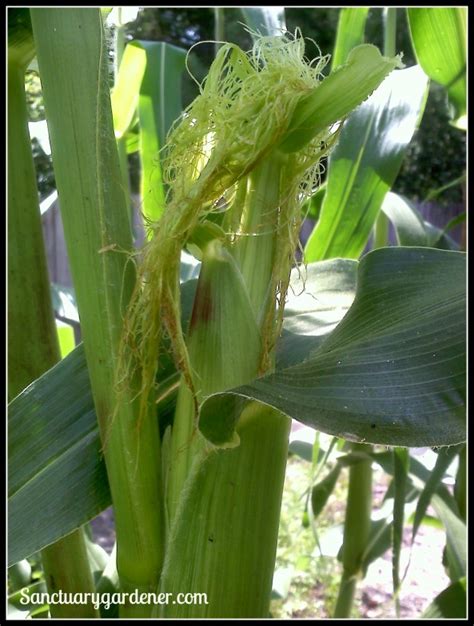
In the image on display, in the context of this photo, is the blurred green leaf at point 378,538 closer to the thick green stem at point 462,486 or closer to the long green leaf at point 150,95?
the thick green stem at point 462,486

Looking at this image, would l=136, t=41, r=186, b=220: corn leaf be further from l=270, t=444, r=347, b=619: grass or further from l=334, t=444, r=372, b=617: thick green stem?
l=270, t=444, r=347, b=619: grass

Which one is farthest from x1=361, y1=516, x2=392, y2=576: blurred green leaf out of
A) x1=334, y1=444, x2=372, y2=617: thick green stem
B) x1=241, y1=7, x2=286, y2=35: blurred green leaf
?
x1=241, y1=7, x2=286, y2=35: blurred green leaf

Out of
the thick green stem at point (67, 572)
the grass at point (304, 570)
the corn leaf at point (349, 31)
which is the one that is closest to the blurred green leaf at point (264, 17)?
the corn leaf at point (349, 31)

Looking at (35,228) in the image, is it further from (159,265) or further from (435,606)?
(435,606)

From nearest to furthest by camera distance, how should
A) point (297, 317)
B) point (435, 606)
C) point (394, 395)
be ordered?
1. point (394, 395)
2. point (297, 317)
3. point (435, 606)

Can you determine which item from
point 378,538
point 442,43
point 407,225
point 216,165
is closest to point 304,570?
point 378,538

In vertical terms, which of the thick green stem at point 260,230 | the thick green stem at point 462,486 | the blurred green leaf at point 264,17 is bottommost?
the thick green stem at point 462,486

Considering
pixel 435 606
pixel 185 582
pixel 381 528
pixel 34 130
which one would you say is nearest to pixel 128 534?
pixel 185 582
